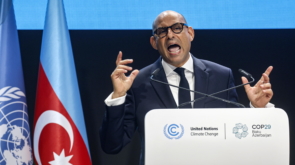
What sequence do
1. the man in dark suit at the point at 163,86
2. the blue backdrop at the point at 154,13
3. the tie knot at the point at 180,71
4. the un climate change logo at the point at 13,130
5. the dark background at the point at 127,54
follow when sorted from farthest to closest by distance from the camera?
the dark background at the point at 127,54 → the blue backdrop at the point at 154,13 → the un climate change logo at the point at 13,130 → the tie knot at the point at 180,71 → the man in dark suit at the point at 163,86

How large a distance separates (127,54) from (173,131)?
60.3 inches

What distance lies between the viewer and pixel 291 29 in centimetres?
266

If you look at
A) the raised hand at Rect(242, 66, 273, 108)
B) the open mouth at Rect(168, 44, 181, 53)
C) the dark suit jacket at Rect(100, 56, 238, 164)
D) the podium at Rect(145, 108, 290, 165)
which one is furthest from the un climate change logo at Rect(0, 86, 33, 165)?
the raised hand at Rect(242, 66, 273, 108)

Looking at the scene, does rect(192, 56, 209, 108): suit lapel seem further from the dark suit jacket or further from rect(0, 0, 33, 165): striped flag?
rect(0, 0, 33, 165): striped flag

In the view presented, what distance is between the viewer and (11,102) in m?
2.06

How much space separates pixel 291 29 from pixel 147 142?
1925mm

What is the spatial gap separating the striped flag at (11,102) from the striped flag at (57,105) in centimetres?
7

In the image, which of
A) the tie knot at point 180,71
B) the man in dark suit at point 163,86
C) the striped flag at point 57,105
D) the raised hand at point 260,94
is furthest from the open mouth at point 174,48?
the striped flag at point 57,105

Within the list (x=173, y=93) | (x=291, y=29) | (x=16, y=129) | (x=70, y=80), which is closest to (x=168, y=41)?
(x=173, y=93)

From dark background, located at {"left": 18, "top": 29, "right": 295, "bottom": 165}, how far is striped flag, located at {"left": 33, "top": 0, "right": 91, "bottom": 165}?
47 cm

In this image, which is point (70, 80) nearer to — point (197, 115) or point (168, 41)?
point (168, 41)

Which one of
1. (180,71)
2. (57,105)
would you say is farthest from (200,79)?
(57,105)

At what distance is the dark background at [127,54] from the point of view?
2.65 metres

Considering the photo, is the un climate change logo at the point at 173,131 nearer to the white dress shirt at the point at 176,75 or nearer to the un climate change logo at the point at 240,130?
the un climate change logo at the point at 240,130
